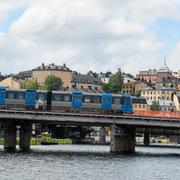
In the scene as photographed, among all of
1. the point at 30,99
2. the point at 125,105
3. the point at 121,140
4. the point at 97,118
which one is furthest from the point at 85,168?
the point at 125,105

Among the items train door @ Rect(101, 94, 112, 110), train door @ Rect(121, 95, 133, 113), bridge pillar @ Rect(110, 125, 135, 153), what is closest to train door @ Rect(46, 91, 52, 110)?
train door @ Rect(101, 94, 112, 110)

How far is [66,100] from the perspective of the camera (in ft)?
438

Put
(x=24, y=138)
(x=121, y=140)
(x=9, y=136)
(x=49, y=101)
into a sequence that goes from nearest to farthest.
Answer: (x=121, y=140), (x=9, y=136), (x=49, y=101), (x=24, y=138)

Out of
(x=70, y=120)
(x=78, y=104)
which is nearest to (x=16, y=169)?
(x=70, y=120)

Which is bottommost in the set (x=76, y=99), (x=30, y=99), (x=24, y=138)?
(x=24, y=138)

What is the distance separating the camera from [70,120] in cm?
12456

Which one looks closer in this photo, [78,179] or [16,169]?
[78,179]

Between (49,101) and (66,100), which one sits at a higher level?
(66,100)

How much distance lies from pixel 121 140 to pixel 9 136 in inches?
803

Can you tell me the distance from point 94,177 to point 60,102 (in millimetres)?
54095

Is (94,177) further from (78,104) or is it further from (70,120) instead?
(78,104)

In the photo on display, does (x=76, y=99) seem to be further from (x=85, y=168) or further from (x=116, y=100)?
(x=85, y=168)

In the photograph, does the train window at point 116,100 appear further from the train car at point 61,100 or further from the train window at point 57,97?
the train window at point 57,97

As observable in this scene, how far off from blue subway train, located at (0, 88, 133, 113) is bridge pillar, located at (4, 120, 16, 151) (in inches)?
168
